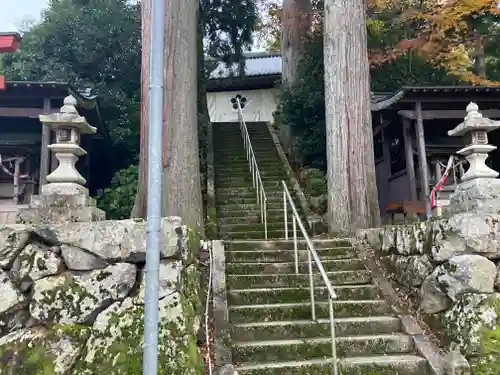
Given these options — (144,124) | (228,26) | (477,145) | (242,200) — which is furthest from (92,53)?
(477,145)

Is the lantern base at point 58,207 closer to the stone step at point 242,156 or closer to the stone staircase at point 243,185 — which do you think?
the stone staircase at point 243,185

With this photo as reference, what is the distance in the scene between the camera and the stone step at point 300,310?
4438mm

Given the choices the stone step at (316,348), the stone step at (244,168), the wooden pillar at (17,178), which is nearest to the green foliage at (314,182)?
the stone step at (244,168)

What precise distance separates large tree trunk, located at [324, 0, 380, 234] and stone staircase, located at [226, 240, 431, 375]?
1285 millimetres

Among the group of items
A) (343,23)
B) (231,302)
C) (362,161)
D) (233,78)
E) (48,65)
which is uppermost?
(233,78)

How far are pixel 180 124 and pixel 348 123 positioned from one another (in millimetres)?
2605

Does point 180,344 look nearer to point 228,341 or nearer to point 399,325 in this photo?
point 228,341

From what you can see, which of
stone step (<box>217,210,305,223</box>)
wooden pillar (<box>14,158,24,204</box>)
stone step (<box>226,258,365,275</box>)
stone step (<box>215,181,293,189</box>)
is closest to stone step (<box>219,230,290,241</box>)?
stone step (<box>217,210,305,223</box>)

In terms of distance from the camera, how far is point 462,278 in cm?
387

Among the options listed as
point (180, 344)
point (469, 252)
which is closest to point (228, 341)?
point (180, 344)

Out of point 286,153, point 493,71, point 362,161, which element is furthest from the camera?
point 493,71

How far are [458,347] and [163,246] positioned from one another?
2.62m

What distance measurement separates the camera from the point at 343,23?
724cm

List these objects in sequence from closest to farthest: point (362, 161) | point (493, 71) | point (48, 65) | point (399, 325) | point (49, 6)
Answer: point (399, 325), point (362, 161), point (48, 65), point (49, 6), point (493, 71)
